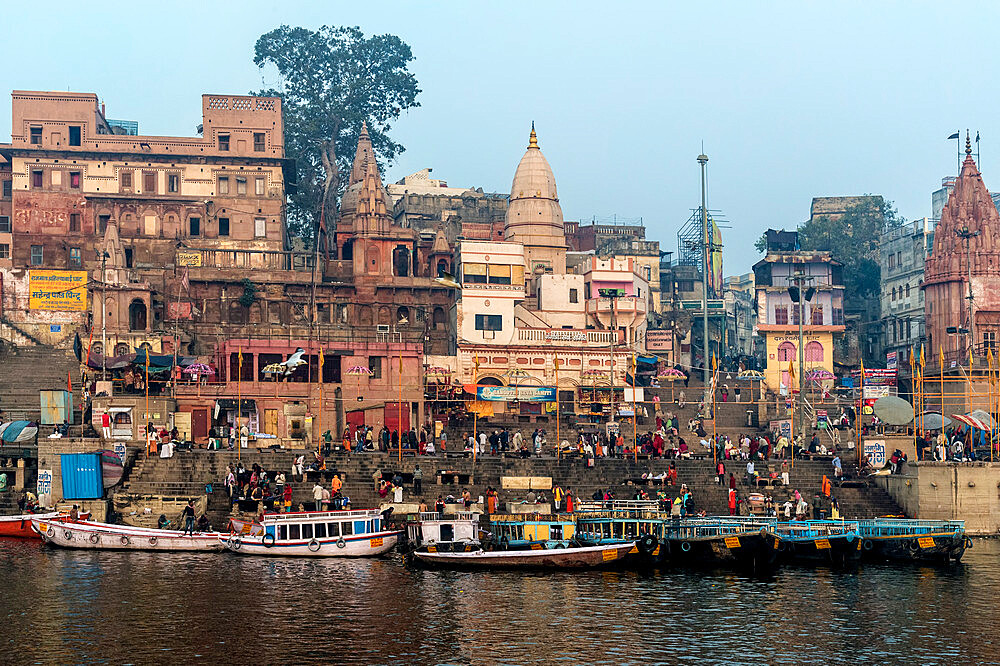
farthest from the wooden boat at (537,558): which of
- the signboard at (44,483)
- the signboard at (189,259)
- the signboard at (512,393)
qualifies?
the signboard at (189,259)

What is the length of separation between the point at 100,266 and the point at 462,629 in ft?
161

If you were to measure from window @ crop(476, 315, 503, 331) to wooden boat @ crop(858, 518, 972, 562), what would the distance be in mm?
33417

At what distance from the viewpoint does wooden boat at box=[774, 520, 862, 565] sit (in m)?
44.6

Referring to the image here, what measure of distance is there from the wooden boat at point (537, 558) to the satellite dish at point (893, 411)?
2044cm

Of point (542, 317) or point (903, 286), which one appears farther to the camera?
point (903, 286)

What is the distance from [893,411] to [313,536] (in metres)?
27.4

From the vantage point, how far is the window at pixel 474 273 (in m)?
78.5

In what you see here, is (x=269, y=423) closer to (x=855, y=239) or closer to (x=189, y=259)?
(x=189, y=259)

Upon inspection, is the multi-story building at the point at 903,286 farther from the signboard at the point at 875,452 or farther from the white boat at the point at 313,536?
the white boat at the point at 313,536

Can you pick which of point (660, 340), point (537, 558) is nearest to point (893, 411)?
point (537, 558)

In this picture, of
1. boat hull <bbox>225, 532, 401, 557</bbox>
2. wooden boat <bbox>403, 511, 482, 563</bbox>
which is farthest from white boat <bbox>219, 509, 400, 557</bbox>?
wooden boat <bbox>403, 511, 482, 563</bbox>

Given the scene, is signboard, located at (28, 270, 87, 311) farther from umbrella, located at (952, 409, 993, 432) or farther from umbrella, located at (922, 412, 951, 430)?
umbrella, located at (952, 409, 993, 432)

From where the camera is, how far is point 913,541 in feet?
150

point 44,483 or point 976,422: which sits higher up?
point 976,422
